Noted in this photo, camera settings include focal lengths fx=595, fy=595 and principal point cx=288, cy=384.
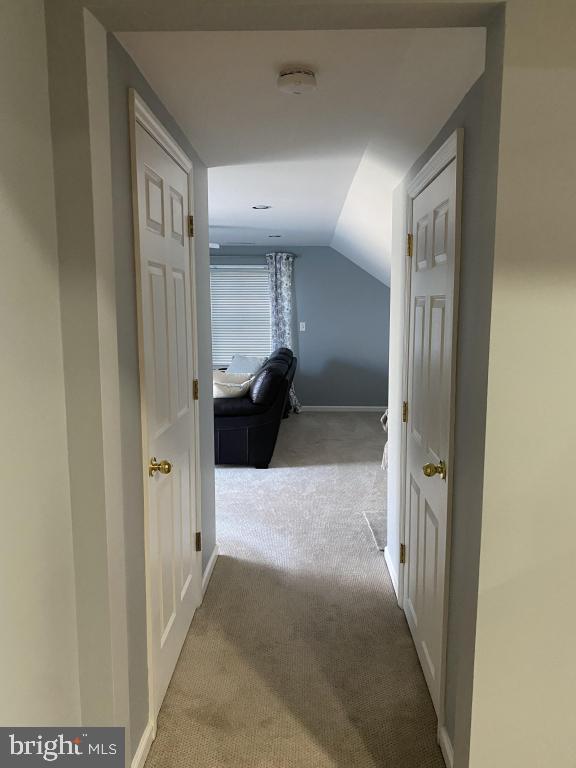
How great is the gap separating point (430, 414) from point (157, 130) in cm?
136

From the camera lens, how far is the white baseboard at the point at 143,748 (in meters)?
Answer: 1.81

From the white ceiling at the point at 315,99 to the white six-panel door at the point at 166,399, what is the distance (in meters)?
0.24

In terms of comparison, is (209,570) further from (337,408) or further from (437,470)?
(337,408)

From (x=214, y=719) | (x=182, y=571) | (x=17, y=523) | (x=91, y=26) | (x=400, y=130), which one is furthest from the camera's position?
(x=182, y=571)

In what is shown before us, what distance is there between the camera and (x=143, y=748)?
1877mm

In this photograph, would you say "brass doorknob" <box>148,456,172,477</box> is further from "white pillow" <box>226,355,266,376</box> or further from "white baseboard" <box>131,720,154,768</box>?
"white pillow" <box>226,355,266,376</box>

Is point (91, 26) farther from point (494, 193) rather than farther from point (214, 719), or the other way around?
point (214, 719)

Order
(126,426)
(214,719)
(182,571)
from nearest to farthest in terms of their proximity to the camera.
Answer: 1. (126,426)
2. (214,719)
3. (182,571)

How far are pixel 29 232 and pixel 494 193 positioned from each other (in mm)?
953

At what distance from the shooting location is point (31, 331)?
1208mm

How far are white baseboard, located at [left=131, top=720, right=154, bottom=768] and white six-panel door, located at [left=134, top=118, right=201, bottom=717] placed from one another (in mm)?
65

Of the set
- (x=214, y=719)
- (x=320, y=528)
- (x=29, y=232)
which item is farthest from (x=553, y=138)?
(x=320, y=528)

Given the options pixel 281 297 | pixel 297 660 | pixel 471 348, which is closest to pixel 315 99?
pixel 471 348

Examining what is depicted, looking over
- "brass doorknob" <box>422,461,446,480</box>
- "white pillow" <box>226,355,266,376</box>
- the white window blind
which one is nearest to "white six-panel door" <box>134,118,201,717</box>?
"brass doorknob" <box>422,461,446,480</box>
